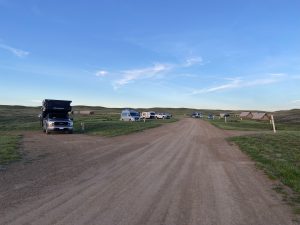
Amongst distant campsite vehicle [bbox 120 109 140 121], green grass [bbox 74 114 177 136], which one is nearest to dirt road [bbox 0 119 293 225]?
green grass [bbox 74 114 177 136]

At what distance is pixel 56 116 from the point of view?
123 feet

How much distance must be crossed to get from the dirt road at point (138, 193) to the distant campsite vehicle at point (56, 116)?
1941cm

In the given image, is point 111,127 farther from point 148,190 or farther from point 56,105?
point 148,190

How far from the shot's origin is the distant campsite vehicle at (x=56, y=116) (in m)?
35.5

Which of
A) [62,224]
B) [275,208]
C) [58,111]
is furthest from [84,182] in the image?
[58,111]

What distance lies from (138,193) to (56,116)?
2941 cm

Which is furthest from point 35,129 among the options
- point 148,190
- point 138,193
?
point 138,193

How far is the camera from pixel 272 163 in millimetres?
15484

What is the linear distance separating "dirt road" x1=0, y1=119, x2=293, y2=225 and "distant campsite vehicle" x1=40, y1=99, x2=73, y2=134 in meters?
19.4

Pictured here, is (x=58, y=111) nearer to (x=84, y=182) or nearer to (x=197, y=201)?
(x=84, y=182)

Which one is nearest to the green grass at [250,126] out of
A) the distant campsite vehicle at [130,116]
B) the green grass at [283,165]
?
the distant campsite vehicle at [130,116]

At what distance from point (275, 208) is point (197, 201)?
5.53 feet

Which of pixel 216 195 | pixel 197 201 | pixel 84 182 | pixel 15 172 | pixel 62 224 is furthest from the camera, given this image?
pixel 15 172

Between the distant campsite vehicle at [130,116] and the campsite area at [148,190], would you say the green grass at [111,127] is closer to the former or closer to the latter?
the distant campsite vehicle at [130,116]
